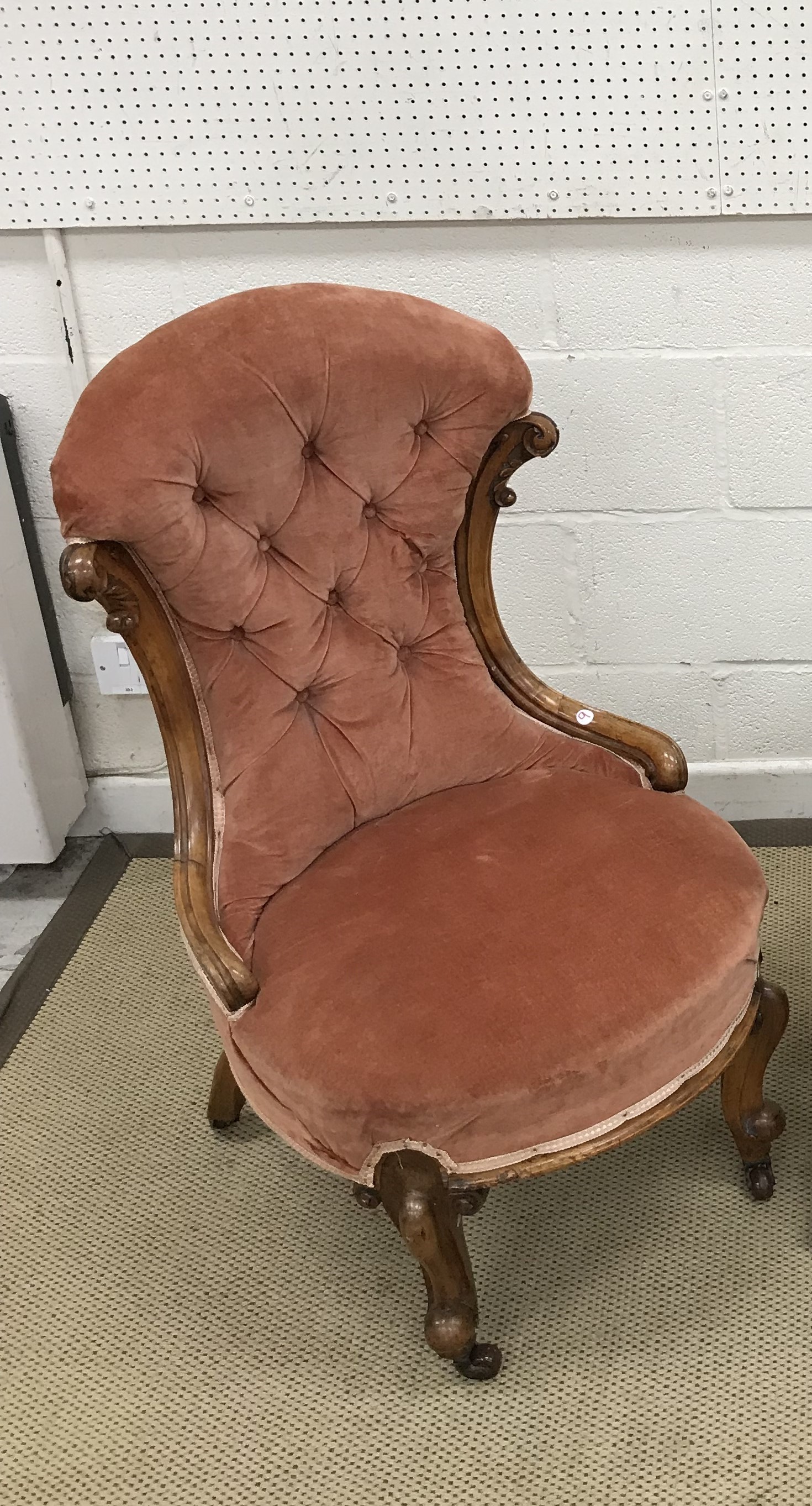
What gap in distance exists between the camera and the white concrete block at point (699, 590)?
1.96m

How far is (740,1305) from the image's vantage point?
139cm

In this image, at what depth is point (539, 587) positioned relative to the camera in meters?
2.02

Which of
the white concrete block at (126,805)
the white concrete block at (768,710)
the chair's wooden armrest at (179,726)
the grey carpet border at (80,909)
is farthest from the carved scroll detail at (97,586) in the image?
the white concrete block at (768,710)

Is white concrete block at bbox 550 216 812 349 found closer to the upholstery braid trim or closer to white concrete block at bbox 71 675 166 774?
white concrete block at bbox 71 675 166 774

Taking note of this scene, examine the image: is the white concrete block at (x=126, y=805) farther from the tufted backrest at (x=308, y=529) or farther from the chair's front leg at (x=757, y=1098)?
the chair's front leg at (x=757, y=1098)

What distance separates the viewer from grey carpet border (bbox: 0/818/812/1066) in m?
1.93

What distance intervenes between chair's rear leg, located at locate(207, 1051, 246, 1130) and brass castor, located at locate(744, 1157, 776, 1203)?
0.62 m

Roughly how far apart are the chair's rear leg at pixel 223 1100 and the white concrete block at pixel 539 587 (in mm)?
805

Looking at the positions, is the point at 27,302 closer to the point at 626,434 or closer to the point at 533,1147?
the point at 626,434

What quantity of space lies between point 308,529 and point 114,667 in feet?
2.58

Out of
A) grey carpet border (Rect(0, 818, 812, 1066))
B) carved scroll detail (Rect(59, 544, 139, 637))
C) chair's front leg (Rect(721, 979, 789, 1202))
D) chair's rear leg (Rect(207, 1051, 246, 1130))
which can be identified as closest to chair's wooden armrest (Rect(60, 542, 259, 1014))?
carved scroll detail (Rect(59, 544, 139, 637))

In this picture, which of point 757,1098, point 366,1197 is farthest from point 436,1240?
point 757,1098

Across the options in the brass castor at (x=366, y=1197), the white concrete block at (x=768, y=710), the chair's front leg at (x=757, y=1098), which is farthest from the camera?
the white concrete block at (x=768, y=710)

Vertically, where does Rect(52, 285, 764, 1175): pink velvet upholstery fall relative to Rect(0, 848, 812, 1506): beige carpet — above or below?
above
